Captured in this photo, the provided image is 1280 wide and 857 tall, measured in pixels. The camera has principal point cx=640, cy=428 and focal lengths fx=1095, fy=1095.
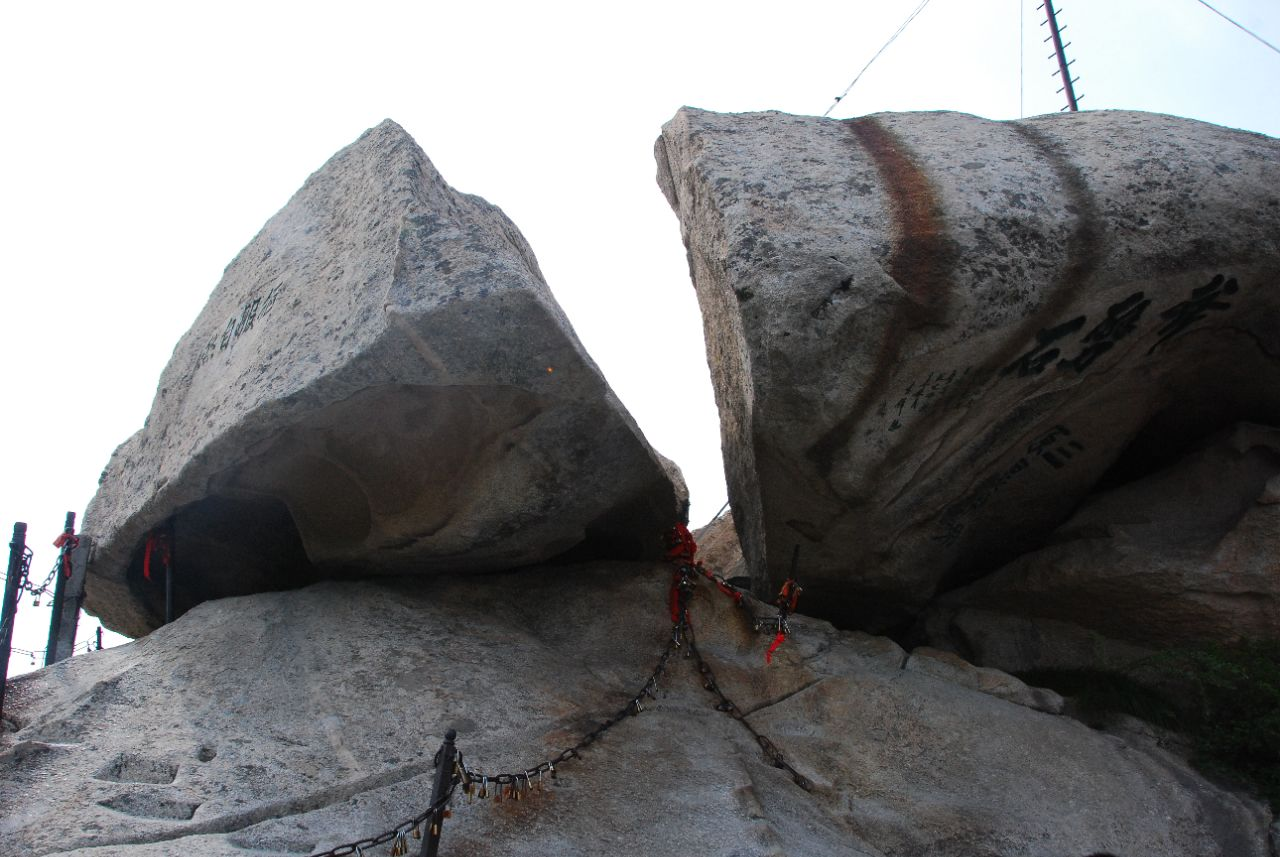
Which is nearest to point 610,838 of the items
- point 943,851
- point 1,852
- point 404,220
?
point 943,851

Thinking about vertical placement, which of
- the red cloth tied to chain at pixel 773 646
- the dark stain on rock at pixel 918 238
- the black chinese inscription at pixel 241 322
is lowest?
the red cloth tied to chain at pixel 773 646

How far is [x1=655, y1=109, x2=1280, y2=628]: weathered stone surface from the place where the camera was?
3781 mm

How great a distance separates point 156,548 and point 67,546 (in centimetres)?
53

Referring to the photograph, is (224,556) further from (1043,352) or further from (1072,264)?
(1072,264)

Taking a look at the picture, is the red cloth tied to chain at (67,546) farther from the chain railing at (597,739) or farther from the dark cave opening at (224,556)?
the chain railing at (597,739)

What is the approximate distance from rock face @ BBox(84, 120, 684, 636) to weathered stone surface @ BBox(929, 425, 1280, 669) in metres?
1.64

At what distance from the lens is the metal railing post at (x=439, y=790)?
2.75 metres

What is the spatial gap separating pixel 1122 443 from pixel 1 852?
4.51 meters

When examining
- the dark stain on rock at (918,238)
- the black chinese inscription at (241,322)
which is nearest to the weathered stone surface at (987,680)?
the dark stain on rock at (918,238)

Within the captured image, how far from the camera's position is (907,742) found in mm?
3984

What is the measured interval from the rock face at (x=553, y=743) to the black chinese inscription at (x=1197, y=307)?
1.57 meters

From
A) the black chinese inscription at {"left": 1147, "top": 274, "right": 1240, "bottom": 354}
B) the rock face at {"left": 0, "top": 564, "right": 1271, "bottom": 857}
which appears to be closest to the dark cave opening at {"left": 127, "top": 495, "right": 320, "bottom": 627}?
the rock face at {"left": 0, "top": 564, "right": 1271, "bottom": 857}

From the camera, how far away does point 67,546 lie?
4.93 meters

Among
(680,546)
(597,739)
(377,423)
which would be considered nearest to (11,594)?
(377,423)
